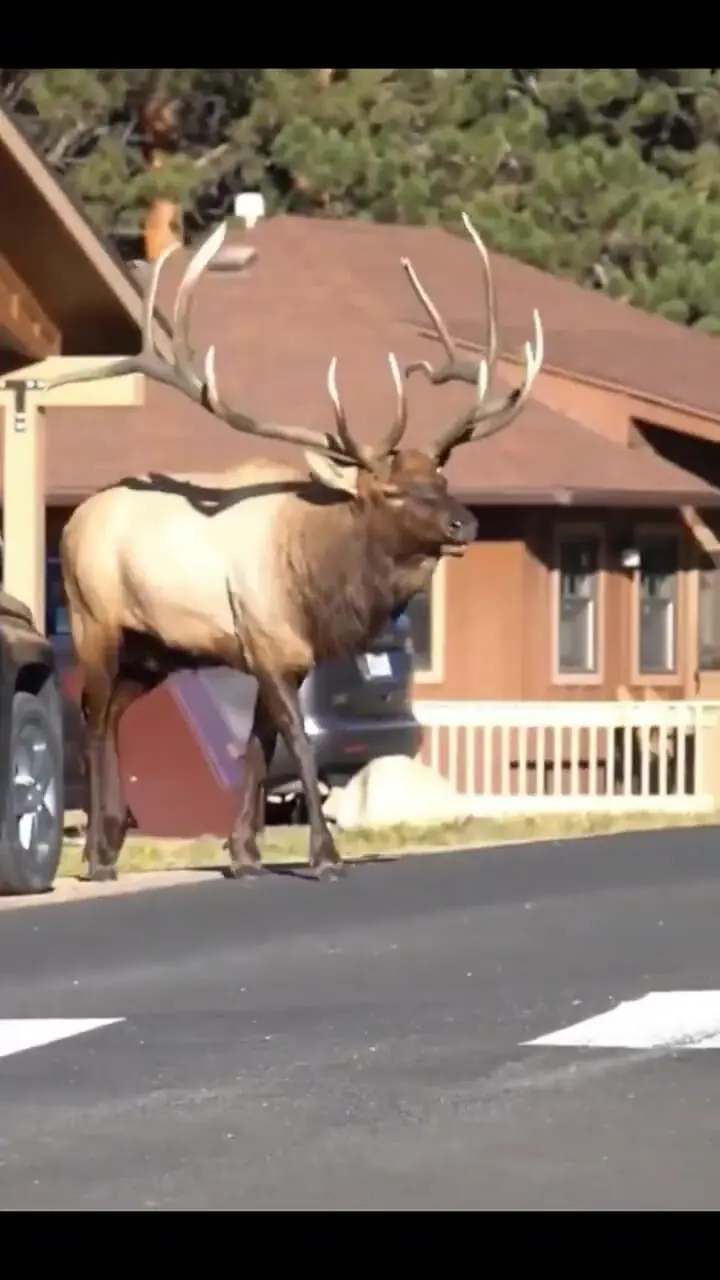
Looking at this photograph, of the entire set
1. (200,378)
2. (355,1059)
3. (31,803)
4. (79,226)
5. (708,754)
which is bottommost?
(355,1059)

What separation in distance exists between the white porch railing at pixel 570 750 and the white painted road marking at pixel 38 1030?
14.8m

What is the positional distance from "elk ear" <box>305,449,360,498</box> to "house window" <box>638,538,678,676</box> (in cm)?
1391

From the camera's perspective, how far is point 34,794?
16.5 m

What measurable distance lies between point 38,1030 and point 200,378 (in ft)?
27.3

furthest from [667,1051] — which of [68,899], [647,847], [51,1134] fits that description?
[647,847]

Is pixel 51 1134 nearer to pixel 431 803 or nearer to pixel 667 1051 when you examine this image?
pixel 667 1051

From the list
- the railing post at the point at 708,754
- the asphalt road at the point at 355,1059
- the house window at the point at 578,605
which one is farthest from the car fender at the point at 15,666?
the house window at the point at 578,605

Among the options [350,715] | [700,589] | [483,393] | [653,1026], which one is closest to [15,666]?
[483,393]

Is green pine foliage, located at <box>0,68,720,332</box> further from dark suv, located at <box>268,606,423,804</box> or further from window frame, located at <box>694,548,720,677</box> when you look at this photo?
dark suv, located at <box>268,606,423,804</box>

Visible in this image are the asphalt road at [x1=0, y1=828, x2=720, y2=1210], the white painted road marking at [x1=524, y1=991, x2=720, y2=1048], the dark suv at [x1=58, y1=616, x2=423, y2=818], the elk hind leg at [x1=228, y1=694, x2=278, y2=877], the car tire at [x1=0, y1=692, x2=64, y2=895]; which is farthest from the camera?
the dark suv at [x1=58, y1=616, x2=423, y2=818]

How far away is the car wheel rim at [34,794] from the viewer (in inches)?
642

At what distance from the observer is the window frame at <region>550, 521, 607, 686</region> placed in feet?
99.0

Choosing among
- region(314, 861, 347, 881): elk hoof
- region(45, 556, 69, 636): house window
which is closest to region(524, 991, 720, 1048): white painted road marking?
region(314, 861, 347, 881): elk hoof

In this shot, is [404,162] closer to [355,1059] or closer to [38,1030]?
[38,1030]
